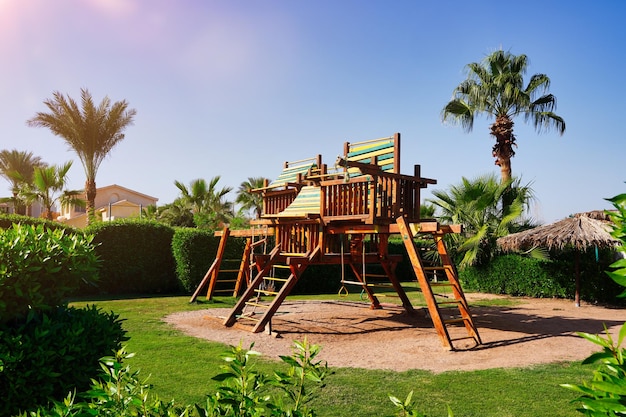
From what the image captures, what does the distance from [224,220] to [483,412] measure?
27.6 meters

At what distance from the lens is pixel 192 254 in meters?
16.0

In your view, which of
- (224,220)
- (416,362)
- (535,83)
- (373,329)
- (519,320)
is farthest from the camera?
(224,220)

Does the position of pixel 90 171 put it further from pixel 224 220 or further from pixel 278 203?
pixel 278 203

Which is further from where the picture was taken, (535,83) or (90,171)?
(90,171)

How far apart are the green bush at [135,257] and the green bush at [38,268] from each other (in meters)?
12.4

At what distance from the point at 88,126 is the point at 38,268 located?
24126 millimetres

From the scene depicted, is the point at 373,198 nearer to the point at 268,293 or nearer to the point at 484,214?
the point at 268,293

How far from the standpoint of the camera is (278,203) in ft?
37.9

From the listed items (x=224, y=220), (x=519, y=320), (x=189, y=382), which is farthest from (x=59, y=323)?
(x=224, y=220)

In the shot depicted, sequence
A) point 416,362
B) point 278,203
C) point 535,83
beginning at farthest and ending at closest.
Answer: point 535,83, point 278,203, point 416,362

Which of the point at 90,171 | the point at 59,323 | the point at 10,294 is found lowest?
the point at 59,323

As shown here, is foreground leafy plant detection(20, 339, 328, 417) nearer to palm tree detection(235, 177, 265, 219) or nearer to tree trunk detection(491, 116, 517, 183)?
tree trunk detection(491, 116, 517, 183)

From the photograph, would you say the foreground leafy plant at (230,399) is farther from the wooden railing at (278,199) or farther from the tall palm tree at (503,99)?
the tall palm tree at (503,99)

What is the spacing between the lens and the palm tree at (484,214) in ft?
55.5
